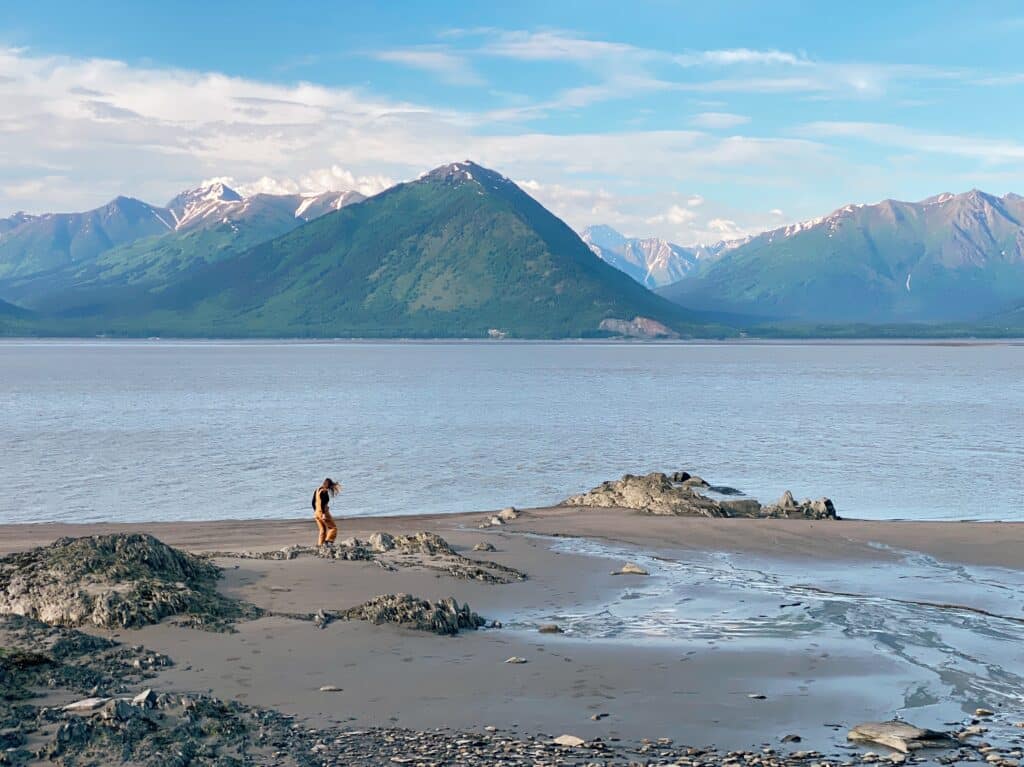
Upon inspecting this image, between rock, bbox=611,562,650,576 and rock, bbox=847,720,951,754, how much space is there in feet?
37.7

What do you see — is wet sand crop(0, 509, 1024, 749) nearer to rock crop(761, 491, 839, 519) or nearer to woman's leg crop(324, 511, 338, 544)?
woman's leg crop(324, 511, 338, 544)

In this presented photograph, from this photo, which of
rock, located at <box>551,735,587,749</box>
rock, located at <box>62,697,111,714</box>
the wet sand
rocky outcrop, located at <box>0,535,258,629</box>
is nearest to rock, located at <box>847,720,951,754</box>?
the wet sand

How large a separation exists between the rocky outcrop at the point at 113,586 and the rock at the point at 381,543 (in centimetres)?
505

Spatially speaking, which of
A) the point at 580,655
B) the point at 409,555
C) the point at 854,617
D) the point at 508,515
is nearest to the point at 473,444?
the point at 508,515

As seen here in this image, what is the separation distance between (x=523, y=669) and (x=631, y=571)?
9095 millimetres

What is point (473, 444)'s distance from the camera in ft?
212

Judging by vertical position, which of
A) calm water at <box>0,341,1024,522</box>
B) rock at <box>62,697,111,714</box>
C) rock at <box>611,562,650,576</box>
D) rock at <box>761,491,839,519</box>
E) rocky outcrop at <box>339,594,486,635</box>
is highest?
rock at <box>62,697,111,714</box>

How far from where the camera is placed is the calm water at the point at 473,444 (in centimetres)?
4334

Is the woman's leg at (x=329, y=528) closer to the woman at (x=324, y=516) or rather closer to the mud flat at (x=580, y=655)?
the woman at (x=324, y=516)

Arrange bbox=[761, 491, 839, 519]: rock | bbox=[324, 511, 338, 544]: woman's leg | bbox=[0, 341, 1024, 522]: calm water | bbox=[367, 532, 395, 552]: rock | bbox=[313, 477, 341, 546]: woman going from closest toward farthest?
bbox=[367, 532, 395, 552]: rock → bbox=[313, 477, 341, 546]: woman → bbox=[324, 511, 338, 544]: woman's leg → bbox=[761, 491, 839, 519]: rock → bbox=[0, 341, 1024, 522]: calm water

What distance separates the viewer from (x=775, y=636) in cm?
1919

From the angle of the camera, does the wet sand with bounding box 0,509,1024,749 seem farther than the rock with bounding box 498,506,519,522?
No

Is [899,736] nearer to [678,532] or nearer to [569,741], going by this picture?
[569,741]

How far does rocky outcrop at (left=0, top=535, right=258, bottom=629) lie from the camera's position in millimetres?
18547
